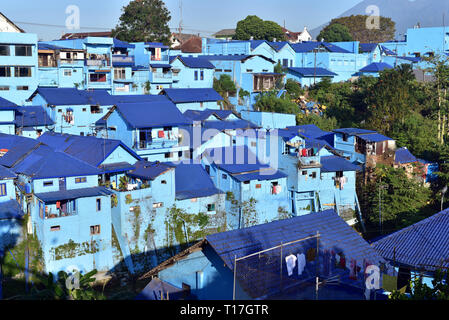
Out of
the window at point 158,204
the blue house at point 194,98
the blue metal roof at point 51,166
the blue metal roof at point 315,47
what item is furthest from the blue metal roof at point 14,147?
the blue metal roof at point 315,47

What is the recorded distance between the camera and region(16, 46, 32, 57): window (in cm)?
2581

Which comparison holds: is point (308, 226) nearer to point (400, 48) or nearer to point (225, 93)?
point (225, 93)

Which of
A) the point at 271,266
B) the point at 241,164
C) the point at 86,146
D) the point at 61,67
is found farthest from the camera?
the point at 61,67

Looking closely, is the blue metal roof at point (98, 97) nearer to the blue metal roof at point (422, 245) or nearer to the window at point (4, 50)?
the window at point (4, 50)

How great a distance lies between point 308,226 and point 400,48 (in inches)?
1324

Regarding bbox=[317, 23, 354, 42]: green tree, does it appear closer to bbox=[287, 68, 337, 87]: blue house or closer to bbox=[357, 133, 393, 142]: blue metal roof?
bbox=[287, 68, 337, 87]: blue house

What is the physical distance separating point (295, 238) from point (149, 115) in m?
12.8

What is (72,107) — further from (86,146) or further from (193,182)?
(193,182)

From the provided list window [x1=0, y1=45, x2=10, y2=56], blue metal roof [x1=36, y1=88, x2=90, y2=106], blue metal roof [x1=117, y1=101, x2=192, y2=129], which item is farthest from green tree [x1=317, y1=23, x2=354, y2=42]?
window [x1=0, y1=45, x2=10, y2=56]

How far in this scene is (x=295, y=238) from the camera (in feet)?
35.5

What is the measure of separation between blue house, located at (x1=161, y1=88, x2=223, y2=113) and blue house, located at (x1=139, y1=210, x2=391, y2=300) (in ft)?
55.2

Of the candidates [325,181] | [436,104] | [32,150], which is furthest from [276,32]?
[32,150]

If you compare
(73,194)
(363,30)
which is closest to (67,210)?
(73,194)

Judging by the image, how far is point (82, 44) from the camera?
2827 cm
